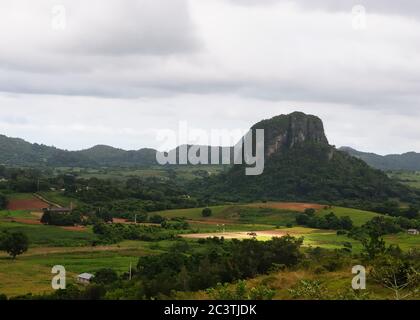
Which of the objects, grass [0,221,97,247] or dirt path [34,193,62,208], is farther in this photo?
dirt path [34,193,62,208]

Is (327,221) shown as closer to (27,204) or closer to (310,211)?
(310,211)

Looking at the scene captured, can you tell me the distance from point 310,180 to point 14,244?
387 ft

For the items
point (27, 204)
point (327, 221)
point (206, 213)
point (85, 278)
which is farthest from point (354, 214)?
point (85, 278)

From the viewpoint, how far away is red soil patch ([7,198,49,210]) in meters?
109

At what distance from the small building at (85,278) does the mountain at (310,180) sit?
4219 inches

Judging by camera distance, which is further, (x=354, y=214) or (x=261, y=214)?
(x=261, y=214)

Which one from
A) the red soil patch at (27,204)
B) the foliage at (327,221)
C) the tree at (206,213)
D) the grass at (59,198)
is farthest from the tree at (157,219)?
the foliage at (327,221)

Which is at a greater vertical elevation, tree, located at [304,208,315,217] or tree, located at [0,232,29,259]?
tree, located at [304,208,315,217]

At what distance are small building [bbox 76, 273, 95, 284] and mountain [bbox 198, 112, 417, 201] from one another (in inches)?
4219

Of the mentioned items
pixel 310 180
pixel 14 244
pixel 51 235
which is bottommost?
pixel 51 235

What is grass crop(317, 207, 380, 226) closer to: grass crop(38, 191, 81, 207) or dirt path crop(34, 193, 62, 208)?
grass crop(38, 191, 81, 207)

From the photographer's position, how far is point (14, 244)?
6806 cm

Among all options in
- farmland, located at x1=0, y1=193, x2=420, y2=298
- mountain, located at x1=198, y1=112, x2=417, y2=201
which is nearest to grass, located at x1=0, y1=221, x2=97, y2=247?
farmland, located at x1=0, y1=193, x2=420, y2=298
